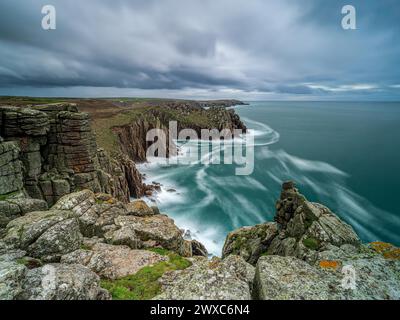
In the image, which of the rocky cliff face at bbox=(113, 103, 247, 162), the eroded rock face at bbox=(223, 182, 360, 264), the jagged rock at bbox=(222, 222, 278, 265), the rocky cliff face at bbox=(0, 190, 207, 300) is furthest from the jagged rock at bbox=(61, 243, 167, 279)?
the rocky cliff face at bbox=(113, 103, 247, 162)

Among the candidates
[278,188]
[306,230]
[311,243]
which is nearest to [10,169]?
[311,243]

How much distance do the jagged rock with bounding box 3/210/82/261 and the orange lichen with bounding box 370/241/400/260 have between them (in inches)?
726

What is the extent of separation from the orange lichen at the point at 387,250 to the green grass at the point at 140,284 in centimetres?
1220

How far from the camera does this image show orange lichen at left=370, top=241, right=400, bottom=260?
12816mm

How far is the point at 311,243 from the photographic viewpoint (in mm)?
17516

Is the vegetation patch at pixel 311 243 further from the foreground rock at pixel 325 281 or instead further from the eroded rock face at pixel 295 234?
the foreground rock at pixel 325 281

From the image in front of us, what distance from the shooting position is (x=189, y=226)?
48.5 meters

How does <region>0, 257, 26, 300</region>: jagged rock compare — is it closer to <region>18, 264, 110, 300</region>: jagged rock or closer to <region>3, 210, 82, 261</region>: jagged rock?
<region>18, 264, 110, 300</region>: jagged rock

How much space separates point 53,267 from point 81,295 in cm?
187

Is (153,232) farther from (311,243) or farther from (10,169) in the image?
(10,169)

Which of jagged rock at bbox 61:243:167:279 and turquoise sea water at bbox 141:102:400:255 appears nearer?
jagged rock at bbox 61:243:167:279

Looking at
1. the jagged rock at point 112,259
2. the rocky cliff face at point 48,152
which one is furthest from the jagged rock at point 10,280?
the rocky cliff face at point 48,152

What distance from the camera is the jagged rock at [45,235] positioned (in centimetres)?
1180
